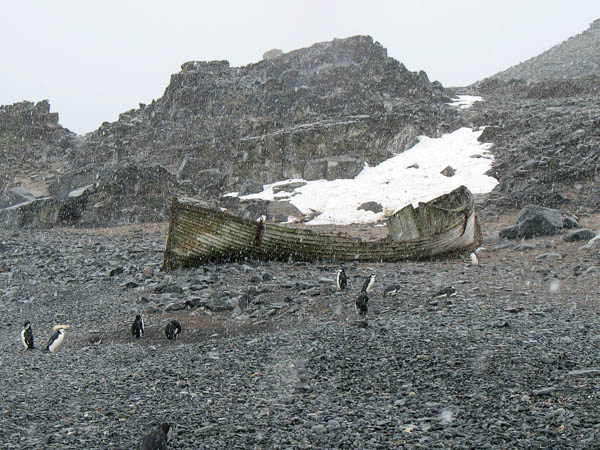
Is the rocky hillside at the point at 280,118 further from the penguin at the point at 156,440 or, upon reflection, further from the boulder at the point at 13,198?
the penguin at the point at 156,440

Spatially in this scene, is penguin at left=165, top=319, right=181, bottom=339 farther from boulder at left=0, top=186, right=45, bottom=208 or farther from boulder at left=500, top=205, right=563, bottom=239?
boulder at left=0, top=186, right=45, bottom=208

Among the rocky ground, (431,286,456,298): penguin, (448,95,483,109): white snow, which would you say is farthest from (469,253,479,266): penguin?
(448,95,483,109): white snow

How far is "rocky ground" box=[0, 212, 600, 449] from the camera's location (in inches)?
203

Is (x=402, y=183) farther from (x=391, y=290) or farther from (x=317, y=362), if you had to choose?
(x=317, y=362)

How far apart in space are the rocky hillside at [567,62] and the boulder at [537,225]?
34732 mm

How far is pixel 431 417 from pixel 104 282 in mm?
11591

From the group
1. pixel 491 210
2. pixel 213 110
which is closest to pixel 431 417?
pixel 491 210

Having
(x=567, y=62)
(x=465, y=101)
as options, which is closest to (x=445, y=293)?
(x=465, y=101)

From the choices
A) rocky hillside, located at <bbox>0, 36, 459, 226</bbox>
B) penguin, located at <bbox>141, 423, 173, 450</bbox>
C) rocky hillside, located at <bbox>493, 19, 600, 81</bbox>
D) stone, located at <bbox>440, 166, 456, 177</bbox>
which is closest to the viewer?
penguin, located at <bbox>141, 423, 173, 450</bbox>

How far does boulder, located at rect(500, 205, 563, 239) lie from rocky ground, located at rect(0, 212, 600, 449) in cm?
250

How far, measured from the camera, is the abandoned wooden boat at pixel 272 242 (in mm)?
14661

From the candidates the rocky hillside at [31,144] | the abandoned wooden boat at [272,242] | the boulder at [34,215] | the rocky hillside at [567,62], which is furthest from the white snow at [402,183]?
the rocky hillside at [31,144]

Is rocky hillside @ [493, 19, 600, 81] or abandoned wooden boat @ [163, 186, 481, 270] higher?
rocky hillside @ [493, 19, 600, 81]

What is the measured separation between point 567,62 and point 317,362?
189 ft
